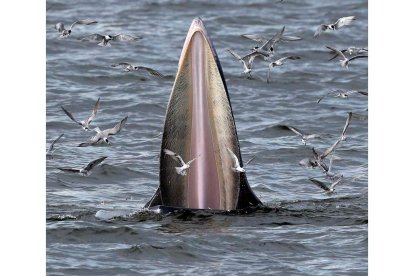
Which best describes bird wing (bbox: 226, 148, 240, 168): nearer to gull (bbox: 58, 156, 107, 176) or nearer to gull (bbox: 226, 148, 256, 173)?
gull (bbox: 226, 148, 256, 173)

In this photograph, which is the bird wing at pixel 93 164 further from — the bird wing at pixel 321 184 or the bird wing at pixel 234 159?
the bird wing at pixel 234 159

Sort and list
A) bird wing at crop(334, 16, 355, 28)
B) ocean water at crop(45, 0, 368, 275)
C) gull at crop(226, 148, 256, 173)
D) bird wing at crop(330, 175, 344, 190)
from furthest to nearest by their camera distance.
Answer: bird wing at crop(334, 16, 355, 28) → bird wing at crop(330, 175, 344, 190) → gull at crop(226, 148, 256, 173) → ocean water at crop(45, 0, 368, 275)

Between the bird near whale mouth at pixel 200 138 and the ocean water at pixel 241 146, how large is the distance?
0.23 m

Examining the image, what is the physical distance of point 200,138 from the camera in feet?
45.7

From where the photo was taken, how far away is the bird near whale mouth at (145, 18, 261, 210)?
1368cm

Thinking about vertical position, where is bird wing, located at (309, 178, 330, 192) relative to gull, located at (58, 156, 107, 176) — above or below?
below

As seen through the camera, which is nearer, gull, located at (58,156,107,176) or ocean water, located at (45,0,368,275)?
ocean water, located at (45,0,368,275)

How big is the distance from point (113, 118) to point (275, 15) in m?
9.73

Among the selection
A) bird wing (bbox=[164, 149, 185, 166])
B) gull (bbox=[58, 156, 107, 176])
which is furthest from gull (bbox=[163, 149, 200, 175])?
gull (bbox=[58, 156, 107, 176])

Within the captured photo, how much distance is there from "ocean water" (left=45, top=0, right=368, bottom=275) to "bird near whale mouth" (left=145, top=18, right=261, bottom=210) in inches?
9.1

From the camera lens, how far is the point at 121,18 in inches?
1185

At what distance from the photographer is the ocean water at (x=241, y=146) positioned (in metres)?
13.2

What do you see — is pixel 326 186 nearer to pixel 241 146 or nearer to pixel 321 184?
pixel 321 184
